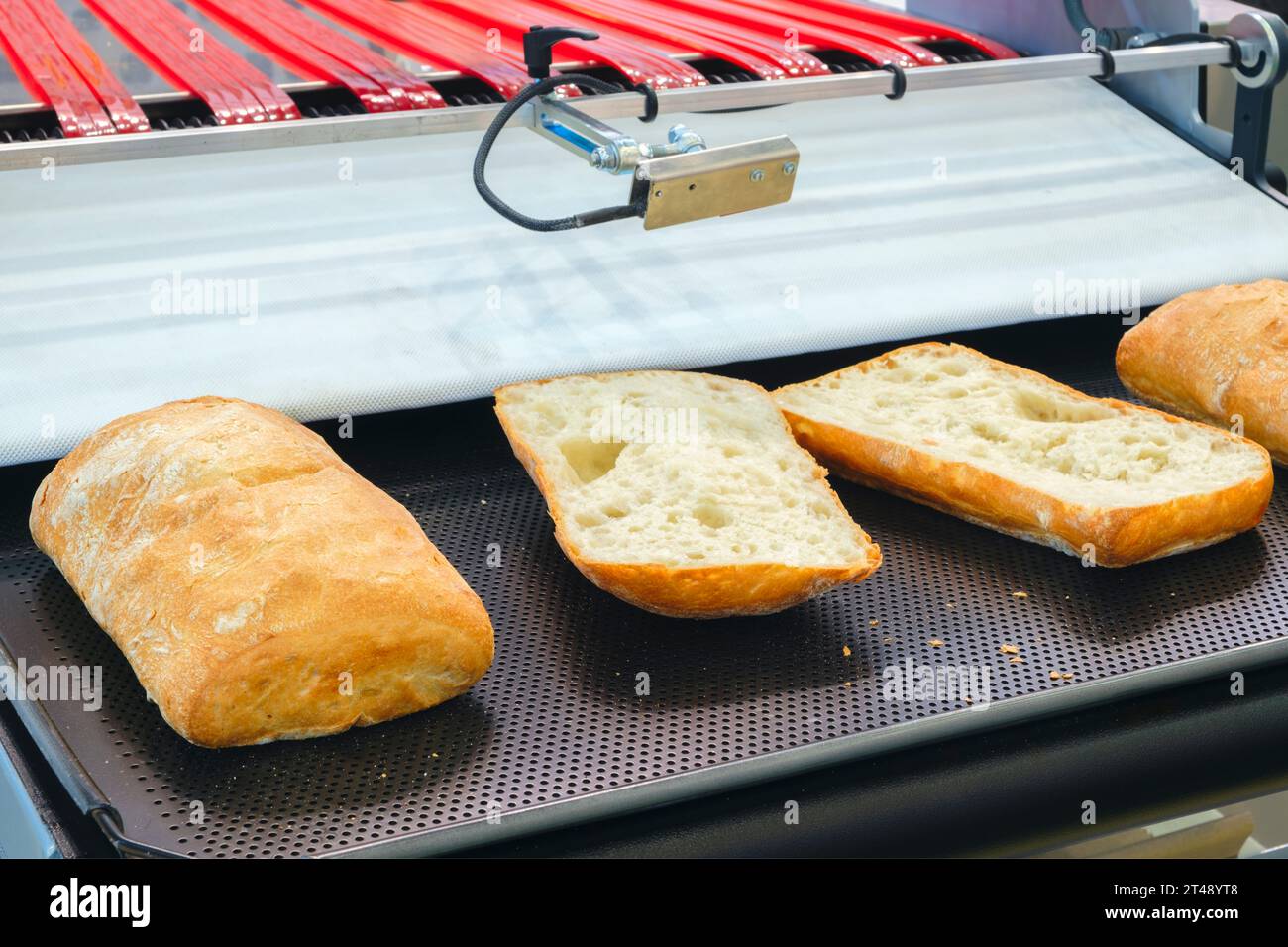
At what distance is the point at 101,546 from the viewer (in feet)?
4.87

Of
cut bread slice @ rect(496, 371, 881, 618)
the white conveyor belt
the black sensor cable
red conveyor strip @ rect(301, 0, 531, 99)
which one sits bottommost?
cut bread slice @ rect(496, 371, 881, 618)

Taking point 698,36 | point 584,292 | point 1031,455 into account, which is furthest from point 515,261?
point 1031,455

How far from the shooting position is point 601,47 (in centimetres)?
250

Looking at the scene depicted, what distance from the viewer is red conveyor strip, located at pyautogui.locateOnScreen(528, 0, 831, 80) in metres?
2.36

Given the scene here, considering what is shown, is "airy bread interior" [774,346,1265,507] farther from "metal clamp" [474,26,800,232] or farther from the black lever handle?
the black lever handle

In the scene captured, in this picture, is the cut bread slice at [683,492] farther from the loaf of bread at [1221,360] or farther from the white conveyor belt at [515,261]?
the loaf of bread at [1221,360]

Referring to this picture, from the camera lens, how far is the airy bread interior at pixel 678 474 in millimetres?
1573

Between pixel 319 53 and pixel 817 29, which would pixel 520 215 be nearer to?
pixel 319 53

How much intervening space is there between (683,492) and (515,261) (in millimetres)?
700

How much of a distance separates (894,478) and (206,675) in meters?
0.86

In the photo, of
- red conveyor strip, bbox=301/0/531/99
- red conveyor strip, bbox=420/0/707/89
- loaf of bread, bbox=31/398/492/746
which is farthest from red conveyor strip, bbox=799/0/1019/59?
loaf of bread, bbox=31/398/492/746

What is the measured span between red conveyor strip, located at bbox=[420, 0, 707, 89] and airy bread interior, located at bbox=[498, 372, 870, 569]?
62 centimetres

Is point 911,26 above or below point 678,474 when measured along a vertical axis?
above

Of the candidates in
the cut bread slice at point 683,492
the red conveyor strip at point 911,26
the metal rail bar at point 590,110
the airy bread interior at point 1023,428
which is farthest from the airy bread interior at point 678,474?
the red conveyor strip at point 911,26
